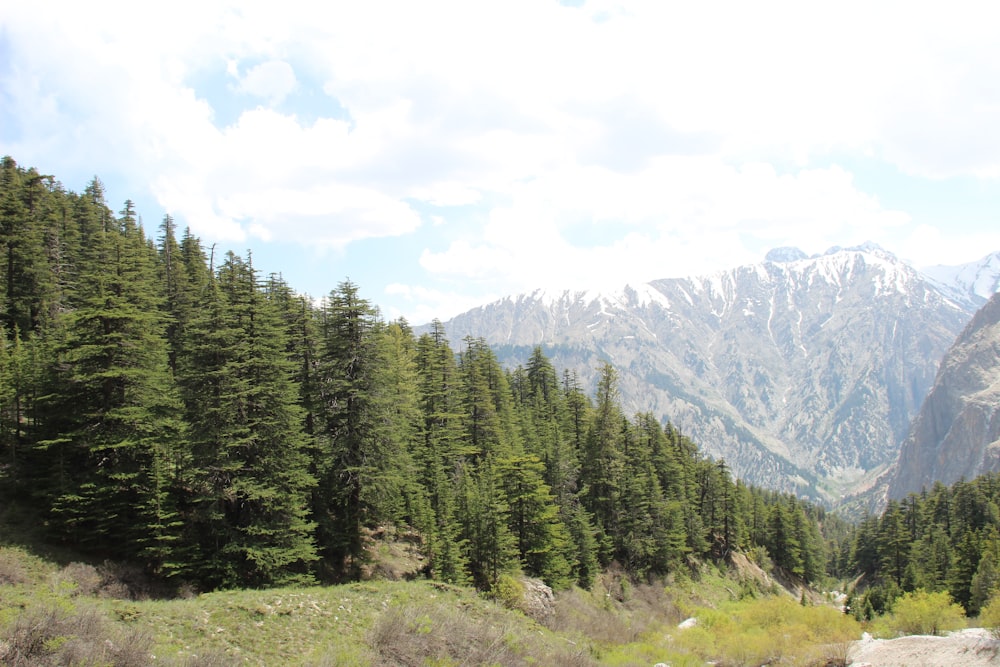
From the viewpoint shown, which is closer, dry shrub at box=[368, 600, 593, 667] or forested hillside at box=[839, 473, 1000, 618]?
dry shrub at box=[368, 600, 593, 667]

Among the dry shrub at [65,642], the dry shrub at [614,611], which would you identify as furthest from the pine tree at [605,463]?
the dry shrub at [65,642]

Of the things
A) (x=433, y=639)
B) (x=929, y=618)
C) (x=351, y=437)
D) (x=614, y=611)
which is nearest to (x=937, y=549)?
(x=929, y=618)

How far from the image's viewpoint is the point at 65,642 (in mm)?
10266

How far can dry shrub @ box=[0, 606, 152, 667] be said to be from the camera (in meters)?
9.88

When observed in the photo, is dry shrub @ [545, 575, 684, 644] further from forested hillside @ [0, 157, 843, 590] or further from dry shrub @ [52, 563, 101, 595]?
dry shrub @ [52, 563, 101, 595]

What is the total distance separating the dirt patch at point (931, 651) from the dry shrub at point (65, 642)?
23.1 metres

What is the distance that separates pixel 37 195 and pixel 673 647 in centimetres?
6399

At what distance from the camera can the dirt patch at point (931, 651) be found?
1745 centimetres

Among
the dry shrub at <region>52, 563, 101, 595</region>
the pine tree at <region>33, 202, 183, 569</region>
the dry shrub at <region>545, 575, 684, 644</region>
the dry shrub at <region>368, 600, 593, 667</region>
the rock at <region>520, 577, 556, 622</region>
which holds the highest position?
the pine tree at <region>33, 202, 183, 569</region>

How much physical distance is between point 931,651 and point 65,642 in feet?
85.9

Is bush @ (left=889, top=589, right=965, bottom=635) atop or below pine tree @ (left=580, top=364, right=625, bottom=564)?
below

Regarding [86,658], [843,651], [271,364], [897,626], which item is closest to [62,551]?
[271,364]

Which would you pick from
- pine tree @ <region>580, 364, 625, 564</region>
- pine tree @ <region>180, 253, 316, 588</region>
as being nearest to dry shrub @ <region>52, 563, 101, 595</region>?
pine tree @ <region>180, 253, 316, 588</region>

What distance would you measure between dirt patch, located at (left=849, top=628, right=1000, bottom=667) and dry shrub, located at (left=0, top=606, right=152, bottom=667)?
23072 millimetres
